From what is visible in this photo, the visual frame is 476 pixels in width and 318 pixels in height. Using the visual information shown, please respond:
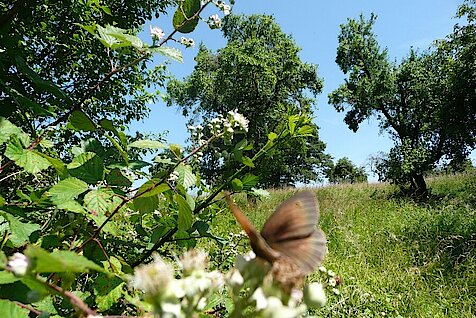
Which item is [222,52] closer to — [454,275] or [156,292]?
[454,275]

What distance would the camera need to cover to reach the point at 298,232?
48 centimetres

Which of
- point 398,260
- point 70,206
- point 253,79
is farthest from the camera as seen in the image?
point 253,79

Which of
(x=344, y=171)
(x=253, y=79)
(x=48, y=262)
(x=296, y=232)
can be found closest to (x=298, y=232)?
(x=296, y=232)

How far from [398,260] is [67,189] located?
5254 millimetres

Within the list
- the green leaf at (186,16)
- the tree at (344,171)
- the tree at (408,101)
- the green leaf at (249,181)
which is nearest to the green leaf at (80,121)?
the green leaf at (186,16)

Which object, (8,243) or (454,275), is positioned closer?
(8,243)

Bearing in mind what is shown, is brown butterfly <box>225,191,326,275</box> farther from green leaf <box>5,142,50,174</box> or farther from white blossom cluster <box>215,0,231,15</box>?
white blossom cluster <box>215,0,231,15</box>

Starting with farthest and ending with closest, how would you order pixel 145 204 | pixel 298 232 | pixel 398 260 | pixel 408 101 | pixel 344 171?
pixel 344 171, pixel 408 101, pixel 398 260, pixel 145 204, pixel 298 232

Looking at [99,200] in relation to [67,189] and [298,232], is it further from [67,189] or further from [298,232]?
[298,232]

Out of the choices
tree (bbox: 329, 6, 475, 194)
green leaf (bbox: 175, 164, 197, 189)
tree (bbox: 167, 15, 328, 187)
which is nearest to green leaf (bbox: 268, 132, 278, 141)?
green leaf (bbox: 175, 164, 197, 189)

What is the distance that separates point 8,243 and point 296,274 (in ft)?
2.15

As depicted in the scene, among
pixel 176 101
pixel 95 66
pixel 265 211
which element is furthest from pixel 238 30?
pixel 95 66

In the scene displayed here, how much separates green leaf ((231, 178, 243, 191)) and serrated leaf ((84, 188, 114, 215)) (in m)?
0.36

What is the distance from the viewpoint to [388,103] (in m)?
→ 15.5
